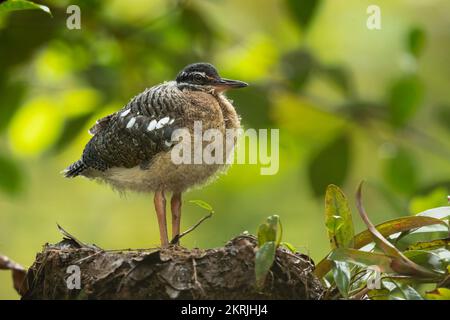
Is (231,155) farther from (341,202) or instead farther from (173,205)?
(341,202)

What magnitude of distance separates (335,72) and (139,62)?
1.48 m

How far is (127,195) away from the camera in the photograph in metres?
4.59

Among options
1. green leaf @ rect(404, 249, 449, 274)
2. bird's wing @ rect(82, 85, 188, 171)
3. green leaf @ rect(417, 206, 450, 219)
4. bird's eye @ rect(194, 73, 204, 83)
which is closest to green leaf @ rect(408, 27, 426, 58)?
bird's eye @ rect(194, 73, 204, 83)

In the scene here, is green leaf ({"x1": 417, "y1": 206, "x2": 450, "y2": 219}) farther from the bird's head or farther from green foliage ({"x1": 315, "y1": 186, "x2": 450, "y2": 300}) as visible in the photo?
the bird's head

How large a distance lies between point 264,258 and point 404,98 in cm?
299

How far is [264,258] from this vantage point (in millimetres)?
2883

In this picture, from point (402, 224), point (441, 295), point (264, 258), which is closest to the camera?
point (441, 295)

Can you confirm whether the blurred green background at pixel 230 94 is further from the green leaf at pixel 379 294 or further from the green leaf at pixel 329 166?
the green leaf at pixel 379 294

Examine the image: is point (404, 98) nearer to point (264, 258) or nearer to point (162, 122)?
point (162, 122)

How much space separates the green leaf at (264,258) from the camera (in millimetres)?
2871

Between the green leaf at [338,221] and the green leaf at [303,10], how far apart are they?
2456 millimetres

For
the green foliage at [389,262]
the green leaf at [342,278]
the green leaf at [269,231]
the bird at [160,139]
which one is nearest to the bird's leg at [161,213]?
the bird at [160,139]

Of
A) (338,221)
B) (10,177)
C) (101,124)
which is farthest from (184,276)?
(10,177)
